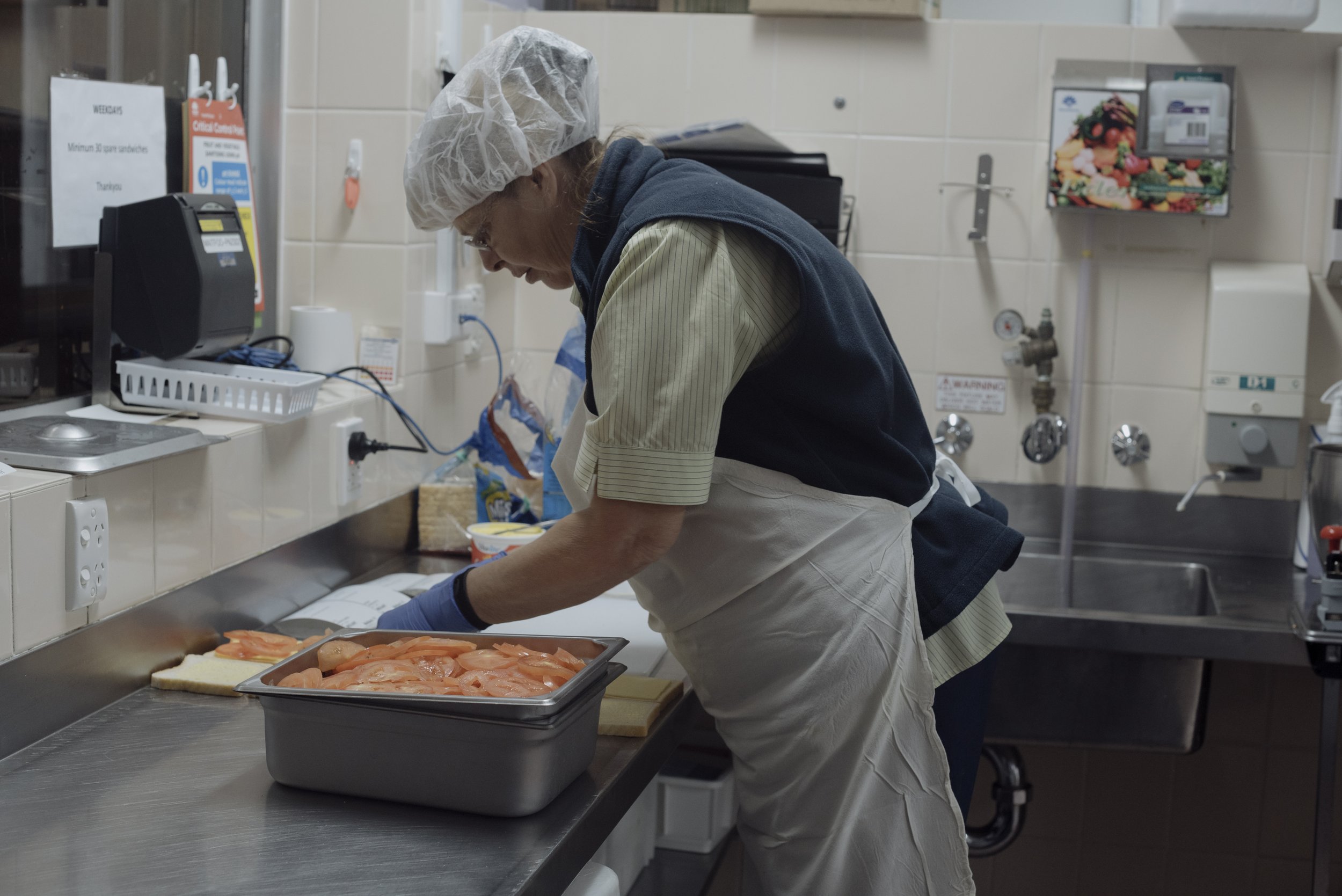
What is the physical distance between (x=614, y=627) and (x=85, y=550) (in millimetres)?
704

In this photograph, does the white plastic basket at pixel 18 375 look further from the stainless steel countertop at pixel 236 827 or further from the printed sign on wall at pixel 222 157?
the stainless steel countertop at pixel 236 827

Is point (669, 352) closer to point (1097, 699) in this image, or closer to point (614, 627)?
point (614, 627)

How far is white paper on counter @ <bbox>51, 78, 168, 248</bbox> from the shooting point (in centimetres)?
151

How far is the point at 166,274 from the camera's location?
1533 millimetres

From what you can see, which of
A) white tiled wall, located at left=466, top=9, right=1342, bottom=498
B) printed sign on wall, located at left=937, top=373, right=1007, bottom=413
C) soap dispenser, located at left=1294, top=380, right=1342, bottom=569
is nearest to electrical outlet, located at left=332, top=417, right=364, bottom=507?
white tiled wall, located at left=466, top=9, right=1342, bottom=498

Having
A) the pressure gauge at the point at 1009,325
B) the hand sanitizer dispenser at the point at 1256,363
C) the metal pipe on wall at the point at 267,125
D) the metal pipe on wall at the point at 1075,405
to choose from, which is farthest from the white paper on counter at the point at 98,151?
the hand sanitizer dispenser at the point at 1256,363

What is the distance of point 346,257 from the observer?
203 centimetres

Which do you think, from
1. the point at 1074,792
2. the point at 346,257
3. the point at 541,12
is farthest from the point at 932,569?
the point at 541,12

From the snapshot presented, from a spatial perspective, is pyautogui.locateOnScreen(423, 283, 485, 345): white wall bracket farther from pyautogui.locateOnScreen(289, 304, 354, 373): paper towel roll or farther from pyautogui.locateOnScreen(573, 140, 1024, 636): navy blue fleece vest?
pyautogui.locateOnScreen(573, 140, 1024, 636): navy blue fleece vest

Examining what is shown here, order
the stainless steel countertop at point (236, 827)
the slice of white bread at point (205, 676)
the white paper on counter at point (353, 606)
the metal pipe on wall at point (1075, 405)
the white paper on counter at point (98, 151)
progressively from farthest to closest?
the metal pipe on wall at point (1075, 405)
the white paper on counter at point (353, 606)
the white paper on counter at point (98, 151)
the slice of white bread at point (205, 676)
the stainless steel countertop at point (236, 827)

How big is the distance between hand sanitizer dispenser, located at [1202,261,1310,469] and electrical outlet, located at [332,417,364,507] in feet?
5.06

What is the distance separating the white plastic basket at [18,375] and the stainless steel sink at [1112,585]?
167 centimetres

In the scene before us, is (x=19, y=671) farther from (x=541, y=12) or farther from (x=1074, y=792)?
(x=1074, y=792)

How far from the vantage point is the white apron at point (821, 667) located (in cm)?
127
